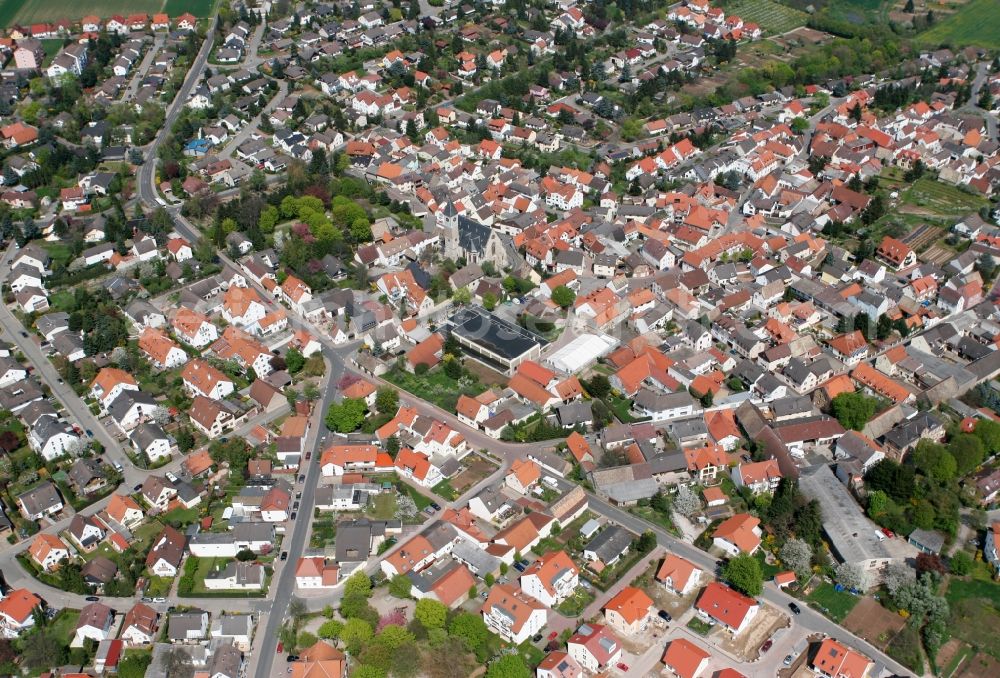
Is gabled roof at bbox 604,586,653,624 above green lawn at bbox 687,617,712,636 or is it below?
above

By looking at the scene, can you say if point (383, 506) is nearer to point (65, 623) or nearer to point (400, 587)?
point (400, 587)

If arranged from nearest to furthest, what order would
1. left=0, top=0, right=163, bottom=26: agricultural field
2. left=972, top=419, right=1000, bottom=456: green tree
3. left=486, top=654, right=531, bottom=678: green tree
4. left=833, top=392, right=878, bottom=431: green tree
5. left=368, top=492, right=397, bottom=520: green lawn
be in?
1. left=486, top=654, right=531, bottom=678: green tree
2. left=368, top=492, right=397, bottom=520: green lawn
3. left=972, top=419, right=1000, bottom=456: green tree
4. left=833, top=392, right=878, bottom=431: green tree
5. left=0, top=0, right=163, bottom=26: agricultural field

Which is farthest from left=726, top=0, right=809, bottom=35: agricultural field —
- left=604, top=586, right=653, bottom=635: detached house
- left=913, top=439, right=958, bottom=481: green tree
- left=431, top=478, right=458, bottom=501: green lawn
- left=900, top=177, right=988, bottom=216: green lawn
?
left=604, top=586, right=653, bottom=635: detached house

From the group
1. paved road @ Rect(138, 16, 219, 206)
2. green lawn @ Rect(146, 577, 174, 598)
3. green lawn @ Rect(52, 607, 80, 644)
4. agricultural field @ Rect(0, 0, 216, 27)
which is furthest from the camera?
agricultural field @ Rect(0, 0, 216, 27)

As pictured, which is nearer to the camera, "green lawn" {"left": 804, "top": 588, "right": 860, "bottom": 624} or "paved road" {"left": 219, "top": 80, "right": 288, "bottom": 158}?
"green lawn" {"left": 804, "top": 588, "right": 860, "bottom": 624}

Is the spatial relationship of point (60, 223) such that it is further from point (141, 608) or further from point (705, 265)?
point (705, 265)

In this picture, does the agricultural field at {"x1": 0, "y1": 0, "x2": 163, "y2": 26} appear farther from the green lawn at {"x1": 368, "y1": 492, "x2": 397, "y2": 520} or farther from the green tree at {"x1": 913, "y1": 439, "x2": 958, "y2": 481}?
the green tree at {"x1": 913, "y1": 439, "x2": 958, "y2": 481}

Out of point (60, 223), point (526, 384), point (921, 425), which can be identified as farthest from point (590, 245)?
point (60, 223)
